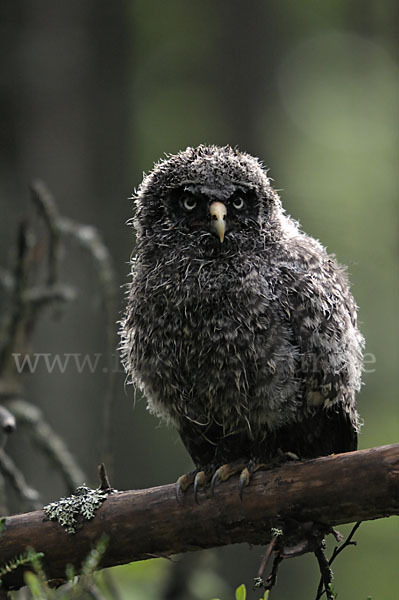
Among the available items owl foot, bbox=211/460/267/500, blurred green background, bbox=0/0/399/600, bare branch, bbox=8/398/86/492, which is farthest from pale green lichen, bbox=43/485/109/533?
blurred green background, bbox=0/0/399/600

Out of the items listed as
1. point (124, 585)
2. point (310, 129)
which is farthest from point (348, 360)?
point (310, 129)

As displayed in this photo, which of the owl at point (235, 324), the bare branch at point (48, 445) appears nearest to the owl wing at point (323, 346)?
the owl at point (235, 324)

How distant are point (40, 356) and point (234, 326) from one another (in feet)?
8.79

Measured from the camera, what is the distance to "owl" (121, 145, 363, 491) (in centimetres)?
296

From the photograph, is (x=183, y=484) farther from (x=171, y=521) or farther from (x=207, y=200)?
(x=207, y=200)

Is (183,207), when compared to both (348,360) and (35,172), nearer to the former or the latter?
(348,360)

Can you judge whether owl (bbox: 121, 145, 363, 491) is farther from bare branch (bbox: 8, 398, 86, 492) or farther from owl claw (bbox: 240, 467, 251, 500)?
bare branch (bbox: 8, 398, 86, 492)

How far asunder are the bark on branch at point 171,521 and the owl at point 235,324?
0.11 metres

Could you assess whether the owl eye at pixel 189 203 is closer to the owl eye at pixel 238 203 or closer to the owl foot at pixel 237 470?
the owl eye at pixel 238 203

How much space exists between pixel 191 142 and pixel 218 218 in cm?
526

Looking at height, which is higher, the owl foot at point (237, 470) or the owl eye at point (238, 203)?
the owl eye at point (238, 203)

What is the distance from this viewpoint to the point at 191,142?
26.7ft

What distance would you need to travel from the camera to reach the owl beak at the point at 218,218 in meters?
3.04

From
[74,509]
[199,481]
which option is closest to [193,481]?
[199,481]
